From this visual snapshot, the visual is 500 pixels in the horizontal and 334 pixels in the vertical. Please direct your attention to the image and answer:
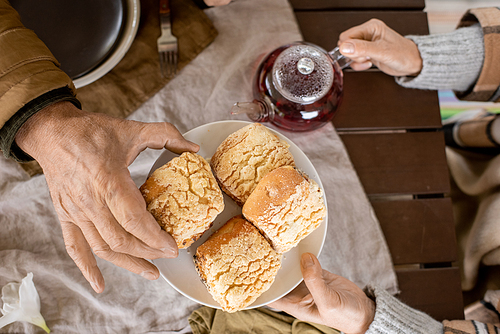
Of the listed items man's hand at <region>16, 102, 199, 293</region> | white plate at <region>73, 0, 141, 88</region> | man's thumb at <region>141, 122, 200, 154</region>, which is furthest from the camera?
white plate at <region>73, 0, 141, 88</region>

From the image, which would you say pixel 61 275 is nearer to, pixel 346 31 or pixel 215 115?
pixel 215 115

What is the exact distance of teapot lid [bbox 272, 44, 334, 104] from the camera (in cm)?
105

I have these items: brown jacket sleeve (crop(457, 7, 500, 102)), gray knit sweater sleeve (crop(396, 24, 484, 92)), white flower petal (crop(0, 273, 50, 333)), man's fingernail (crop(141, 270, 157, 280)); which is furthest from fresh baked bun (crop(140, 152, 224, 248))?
brown jacket sleeve (crop(457, 7, 500, 102))

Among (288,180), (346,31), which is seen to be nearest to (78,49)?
(288,180)

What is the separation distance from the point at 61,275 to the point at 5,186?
398 millimetres

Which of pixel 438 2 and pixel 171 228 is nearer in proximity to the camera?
pixel 171 228

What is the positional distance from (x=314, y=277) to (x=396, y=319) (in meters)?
0.41

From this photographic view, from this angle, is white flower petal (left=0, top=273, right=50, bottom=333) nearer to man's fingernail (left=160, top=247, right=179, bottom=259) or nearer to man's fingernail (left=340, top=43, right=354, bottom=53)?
man's fingernail (left=160, top=247, right=179, bottom=259)

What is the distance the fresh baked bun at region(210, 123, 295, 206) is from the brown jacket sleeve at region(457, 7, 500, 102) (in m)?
0.98

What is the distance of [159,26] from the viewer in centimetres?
129

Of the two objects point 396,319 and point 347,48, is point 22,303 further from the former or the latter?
point 347,48

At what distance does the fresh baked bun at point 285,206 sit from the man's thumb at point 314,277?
0.11 meters

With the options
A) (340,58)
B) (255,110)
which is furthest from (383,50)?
(255,110)

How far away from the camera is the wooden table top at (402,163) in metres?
1.33
